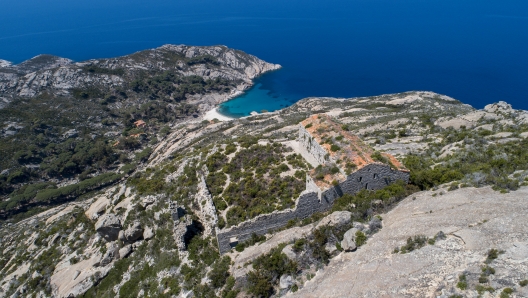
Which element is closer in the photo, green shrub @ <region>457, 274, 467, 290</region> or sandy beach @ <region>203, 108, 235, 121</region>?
green shrub @ <region>457, 274, 467, 290</region>

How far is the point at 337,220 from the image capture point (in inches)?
660

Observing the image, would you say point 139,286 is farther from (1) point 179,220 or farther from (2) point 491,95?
(2) point 491,95

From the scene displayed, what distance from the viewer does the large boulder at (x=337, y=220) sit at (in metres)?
16.5

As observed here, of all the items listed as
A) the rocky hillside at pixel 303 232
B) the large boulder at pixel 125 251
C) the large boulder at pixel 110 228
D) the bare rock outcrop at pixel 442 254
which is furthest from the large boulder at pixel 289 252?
the large boulder at pixel 110 228

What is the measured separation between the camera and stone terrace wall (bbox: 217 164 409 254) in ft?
64.0

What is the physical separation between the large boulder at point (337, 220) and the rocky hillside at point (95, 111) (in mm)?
56368

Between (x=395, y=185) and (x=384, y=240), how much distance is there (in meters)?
6.38

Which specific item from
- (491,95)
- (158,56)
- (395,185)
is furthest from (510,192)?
(158,56)

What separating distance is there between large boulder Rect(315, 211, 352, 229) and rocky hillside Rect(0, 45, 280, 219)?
A: 56368mm

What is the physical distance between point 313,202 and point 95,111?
3657 inches

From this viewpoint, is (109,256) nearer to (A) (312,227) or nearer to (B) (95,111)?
(A) (312,227)

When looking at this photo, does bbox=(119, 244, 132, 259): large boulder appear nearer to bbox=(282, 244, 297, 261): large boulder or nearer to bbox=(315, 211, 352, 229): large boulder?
bbox=(282, 244, 297, 261): large boulder

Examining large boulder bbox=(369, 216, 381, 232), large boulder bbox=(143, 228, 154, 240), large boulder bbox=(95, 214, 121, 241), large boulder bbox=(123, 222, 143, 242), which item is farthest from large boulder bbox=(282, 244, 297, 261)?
large boulder bbox=(95, 214, 121, 241)

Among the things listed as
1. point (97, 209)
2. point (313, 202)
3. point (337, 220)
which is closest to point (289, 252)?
point (337, 220)
